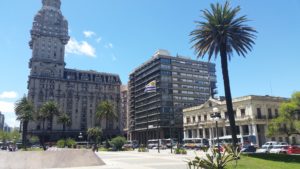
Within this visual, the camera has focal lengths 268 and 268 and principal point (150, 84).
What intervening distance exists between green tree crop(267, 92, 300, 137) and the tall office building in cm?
5811

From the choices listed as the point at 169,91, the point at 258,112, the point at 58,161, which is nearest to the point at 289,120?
the point at 258,112

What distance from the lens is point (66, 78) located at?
14725cm

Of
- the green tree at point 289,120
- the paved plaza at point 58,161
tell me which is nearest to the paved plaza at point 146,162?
the paved plaza at point 58,161

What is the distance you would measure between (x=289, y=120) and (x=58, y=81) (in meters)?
117

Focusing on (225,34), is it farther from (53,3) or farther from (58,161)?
(53,3)

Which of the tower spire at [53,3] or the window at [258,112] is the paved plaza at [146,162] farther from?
the tower spire at [53,3]

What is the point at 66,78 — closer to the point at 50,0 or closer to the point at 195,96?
the point at 50,0

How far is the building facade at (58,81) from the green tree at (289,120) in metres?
92.2

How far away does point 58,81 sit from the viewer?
14288 centimetres

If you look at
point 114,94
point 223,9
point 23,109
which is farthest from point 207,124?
point 114,94

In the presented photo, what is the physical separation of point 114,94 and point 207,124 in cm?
8696

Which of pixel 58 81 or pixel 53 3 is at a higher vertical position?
pixel 53 3

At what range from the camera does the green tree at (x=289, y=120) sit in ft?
181

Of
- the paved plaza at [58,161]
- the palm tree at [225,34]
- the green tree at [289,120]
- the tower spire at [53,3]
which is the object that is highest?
the tower spire at [53,3]
